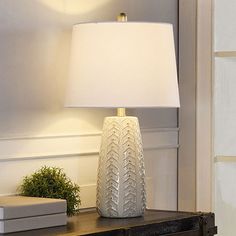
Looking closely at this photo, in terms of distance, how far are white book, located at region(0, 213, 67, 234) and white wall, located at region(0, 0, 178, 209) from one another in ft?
0.78

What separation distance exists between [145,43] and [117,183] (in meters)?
0.42

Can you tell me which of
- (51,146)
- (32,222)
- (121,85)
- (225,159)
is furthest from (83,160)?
(225,159)

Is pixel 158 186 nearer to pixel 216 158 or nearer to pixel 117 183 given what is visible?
pixel 216 158

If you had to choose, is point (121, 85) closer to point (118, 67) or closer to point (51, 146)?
point (118, 67)

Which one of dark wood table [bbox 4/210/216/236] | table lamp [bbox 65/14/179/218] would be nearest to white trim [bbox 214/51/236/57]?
table lamp [bbox 65/14/179/218]

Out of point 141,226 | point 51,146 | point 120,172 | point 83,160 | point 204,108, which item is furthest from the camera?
point 204,108

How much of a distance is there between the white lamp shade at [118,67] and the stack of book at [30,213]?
0.31 m

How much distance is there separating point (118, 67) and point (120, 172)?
318 millimetres

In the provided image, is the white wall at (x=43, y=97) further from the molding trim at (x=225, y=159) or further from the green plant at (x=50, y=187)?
the molding trim at (x=225, y=159)

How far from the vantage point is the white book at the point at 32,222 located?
1.98m

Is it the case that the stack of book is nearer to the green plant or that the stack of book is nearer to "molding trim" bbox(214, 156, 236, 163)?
the green plant

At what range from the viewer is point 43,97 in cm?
239

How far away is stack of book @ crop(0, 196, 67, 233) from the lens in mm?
1980

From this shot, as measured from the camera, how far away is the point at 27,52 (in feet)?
7.70
